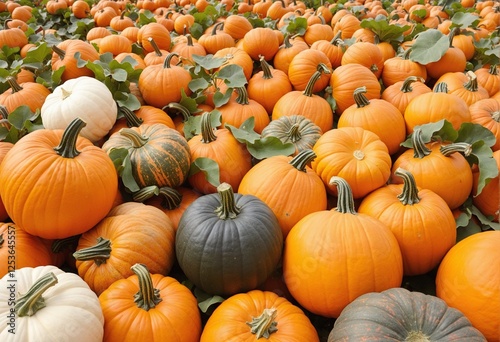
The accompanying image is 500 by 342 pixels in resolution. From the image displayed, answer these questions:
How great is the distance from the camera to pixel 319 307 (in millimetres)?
1663

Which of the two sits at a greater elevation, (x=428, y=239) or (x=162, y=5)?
(x=162, y=5)

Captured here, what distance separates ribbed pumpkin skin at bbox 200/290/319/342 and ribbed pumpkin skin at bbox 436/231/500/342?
63cm

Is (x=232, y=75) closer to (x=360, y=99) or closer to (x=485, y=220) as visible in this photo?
(x=360, y=99)

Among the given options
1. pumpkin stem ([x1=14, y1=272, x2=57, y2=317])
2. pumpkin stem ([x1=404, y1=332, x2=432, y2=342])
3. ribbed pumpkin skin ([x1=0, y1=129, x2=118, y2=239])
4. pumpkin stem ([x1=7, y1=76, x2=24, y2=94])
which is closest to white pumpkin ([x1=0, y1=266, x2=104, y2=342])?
pumpkin stem ([x1=14, y1=272, x2=57, y2=317])

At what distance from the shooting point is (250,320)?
1498 mm

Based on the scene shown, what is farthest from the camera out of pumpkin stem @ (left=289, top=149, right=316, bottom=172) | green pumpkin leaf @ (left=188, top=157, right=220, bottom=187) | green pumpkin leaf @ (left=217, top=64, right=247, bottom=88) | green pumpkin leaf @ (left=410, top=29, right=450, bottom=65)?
green pumpkin leaf @ (left=410, top=29, right=450, bottom=65)

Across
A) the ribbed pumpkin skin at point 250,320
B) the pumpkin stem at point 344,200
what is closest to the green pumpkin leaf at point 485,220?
the pumpkin stem at point 344,200

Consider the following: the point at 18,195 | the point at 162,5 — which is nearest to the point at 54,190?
the point at 18,195

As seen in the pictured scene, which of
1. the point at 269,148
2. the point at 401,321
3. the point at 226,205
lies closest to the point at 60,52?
the point at 269,148

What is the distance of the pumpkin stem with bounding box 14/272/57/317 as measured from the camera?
1.26 meters

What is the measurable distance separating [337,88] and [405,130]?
66 centimetres

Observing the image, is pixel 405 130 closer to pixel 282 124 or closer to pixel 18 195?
pixel 282 124

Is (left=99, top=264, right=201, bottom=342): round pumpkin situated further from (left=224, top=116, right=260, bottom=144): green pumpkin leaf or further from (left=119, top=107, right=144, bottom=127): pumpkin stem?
(left=119, top=107, right=144, bottom=127): pumpkin stem

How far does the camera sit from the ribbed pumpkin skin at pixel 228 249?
1654 mm
